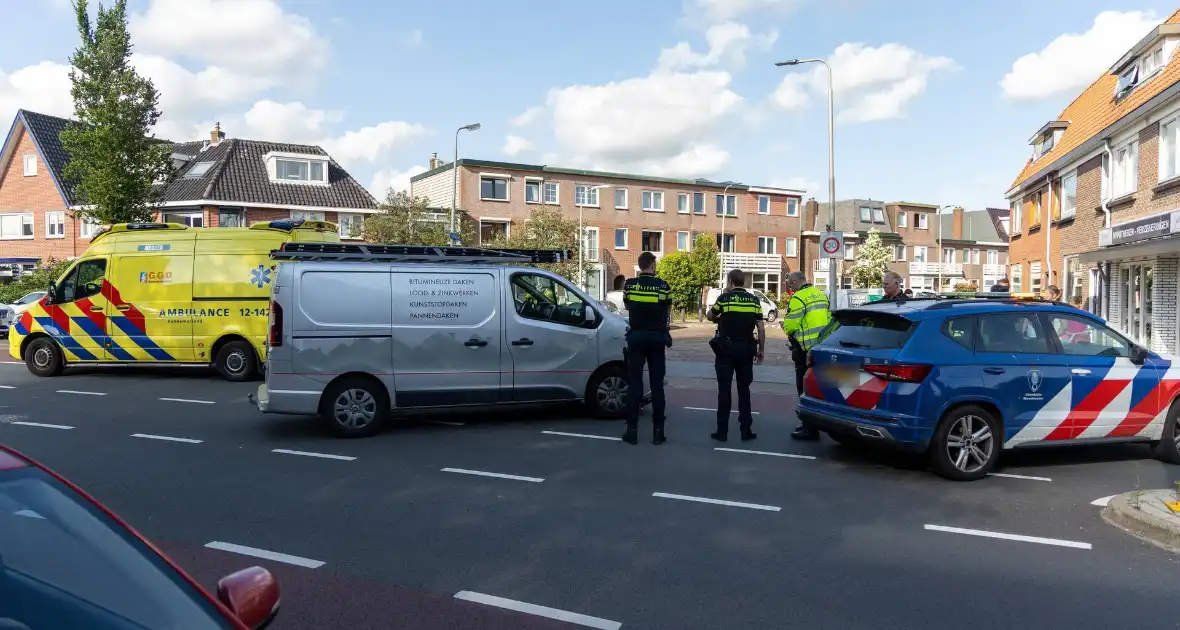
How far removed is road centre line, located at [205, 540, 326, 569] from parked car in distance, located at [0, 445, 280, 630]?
8.84 feet

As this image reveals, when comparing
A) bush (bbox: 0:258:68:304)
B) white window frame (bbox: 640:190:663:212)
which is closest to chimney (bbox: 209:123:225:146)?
bush (bbox: 0:258:68:304)

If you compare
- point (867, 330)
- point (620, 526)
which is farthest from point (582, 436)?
point (620, 526)

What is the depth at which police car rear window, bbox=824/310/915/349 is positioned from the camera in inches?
284

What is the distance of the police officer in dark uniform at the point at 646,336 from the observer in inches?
328

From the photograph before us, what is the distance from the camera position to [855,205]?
6769cm

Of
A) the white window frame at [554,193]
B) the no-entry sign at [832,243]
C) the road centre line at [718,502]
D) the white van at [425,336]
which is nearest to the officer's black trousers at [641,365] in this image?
the white van at [425,336]

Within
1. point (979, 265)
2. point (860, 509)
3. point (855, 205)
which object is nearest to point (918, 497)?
point (860, 509)

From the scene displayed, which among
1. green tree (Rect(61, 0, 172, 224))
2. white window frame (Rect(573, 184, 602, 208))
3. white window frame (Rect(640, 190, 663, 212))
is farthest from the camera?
white window frame (Rect(640, 190, 663, 212))

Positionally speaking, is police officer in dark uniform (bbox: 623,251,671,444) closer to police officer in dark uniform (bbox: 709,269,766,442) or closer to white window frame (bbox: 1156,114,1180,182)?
police officer in dark uniform (bbox: 709,269,766,442)

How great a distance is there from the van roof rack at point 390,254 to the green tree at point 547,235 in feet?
98.3

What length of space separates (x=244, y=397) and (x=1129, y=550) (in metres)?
11.0

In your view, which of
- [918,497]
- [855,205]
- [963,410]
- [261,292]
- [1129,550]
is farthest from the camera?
[855,205]

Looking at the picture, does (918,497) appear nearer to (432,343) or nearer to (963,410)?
(963,410)

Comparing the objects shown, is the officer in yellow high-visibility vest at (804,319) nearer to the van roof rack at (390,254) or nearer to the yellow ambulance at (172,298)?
the van roof rack at (390,254)
